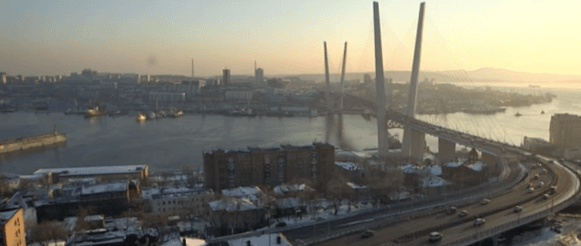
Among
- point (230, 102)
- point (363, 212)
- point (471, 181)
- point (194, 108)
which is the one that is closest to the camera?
point (363, 212)

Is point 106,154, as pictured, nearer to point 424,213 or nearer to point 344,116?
point 424,213

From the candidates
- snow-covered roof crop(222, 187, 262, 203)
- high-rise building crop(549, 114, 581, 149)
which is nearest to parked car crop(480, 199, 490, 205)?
snow-covered roof crop(222, 187, 262, 203)

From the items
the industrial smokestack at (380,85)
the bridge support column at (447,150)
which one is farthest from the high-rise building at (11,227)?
the bridge support column at (447,150)

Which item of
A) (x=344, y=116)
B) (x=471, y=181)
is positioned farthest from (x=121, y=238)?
(x=344, y=116)

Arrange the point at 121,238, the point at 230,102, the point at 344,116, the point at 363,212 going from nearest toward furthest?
the point at 121,238 → the point at 363,212 → the point at 344,116 → the point at 230,102

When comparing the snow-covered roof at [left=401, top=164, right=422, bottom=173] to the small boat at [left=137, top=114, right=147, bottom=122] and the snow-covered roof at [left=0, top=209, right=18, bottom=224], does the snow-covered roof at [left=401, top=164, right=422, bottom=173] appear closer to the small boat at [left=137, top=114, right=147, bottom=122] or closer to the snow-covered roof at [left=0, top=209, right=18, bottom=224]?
the snow-covered roof at [left=0, top=209, right=18, bottom=224]

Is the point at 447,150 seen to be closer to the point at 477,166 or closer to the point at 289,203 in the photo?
the point at 477,166

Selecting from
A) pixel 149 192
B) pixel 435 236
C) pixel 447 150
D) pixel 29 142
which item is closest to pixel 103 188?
pixel 149 192
